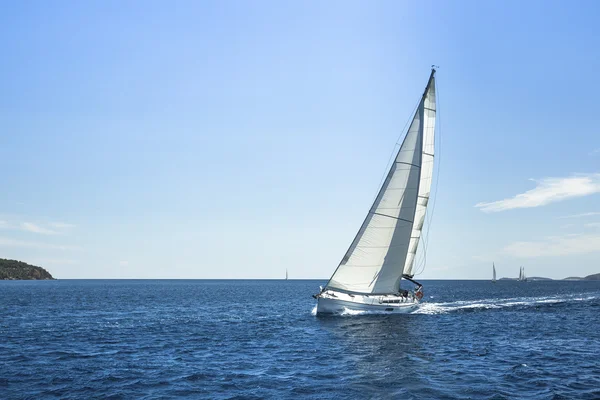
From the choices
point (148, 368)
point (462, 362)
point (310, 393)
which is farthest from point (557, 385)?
point (148, 368)

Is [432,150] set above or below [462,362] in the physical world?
above

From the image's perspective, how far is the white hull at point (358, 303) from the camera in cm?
5088

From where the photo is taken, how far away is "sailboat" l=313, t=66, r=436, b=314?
51375 millimetres

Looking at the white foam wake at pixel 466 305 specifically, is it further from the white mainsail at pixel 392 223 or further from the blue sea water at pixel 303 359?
the blue sea water at pixel 303 359

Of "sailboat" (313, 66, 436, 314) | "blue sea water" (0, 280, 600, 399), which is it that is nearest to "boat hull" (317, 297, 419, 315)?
"sailboat" (313, 66, 436, 314)

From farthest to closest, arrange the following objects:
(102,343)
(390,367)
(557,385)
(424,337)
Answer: (424,337) → (102,343) → (390,367) → (557,385)

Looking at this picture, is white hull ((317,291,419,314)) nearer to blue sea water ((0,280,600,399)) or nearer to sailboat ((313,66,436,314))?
sailboat ((313,66,436,314))

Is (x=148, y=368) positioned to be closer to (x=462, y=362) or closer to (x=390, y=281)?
(x=462, y=362)

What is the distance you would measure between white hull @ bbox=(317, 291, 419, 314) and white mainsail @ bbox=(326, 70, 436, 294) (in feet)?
2.92

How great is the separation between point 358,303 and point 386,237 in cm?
747

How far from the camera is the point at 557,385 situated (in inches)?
952

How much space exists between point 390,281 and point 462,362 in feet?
75.2

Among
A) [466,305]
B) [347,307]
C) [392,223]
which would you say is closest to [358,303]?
[347,307]

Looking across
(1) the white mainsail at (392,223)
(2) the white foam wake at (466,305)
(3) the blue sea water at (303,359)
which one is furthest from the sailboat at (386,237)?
(2) the white foam wake at (466,305)
